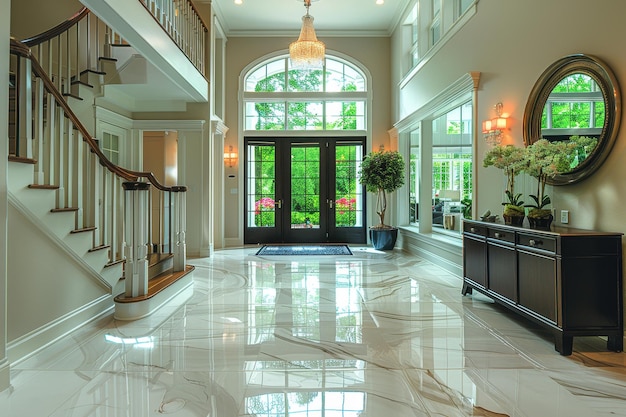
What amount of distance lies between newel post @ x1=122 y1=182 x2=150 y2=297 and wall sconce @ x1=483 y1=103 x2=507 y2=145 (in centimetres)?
377

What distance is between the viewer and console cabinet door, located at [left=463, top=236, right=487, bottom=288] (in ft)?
12.6

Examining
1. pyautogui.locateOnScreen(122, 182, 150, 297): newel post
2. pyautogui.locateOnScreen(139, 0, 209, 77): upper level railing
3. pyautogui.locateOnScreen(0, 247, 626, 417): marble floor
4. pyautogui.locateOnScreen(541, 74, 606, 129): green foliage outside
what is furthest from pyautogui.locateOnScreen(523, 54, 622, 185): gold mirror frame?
pyautogui.locateOnScreen(139, 0, 209, 77): upper level railing

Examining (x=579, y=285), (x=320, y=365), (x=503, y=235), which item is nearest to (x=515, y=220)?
(x=503, y=235)

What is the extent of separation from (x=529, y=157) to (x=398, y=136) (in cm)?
520

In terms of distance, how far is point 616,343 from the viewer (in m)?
2.71

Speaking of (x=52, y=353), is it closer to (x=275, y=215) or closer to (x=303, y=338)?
(x=303, y=338)

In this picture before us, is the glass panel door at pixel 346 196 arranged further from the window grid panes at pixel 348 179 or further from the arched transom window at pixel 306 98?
the arched transom window at pixel 306 98

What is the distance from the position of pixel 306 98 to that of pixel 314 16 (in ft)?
5.64

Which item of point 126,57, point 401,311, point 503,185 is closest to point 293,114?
point 126,57

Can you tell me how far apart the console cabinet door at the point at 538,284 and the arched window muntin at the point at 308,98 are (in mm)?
6126

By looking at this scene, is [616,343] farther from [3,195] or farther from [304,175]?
[304,175]

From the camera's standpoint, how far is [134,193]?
3430 millimetres

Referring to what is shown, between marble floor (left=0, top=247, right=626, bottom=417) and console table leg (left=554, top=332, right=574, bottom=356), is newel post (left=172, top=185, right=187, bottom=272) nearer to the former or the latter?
marble floor (left=0, top=247, right=626, bottom=417)

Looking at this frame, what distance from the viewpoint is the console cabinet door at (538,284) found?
8.98 ft
